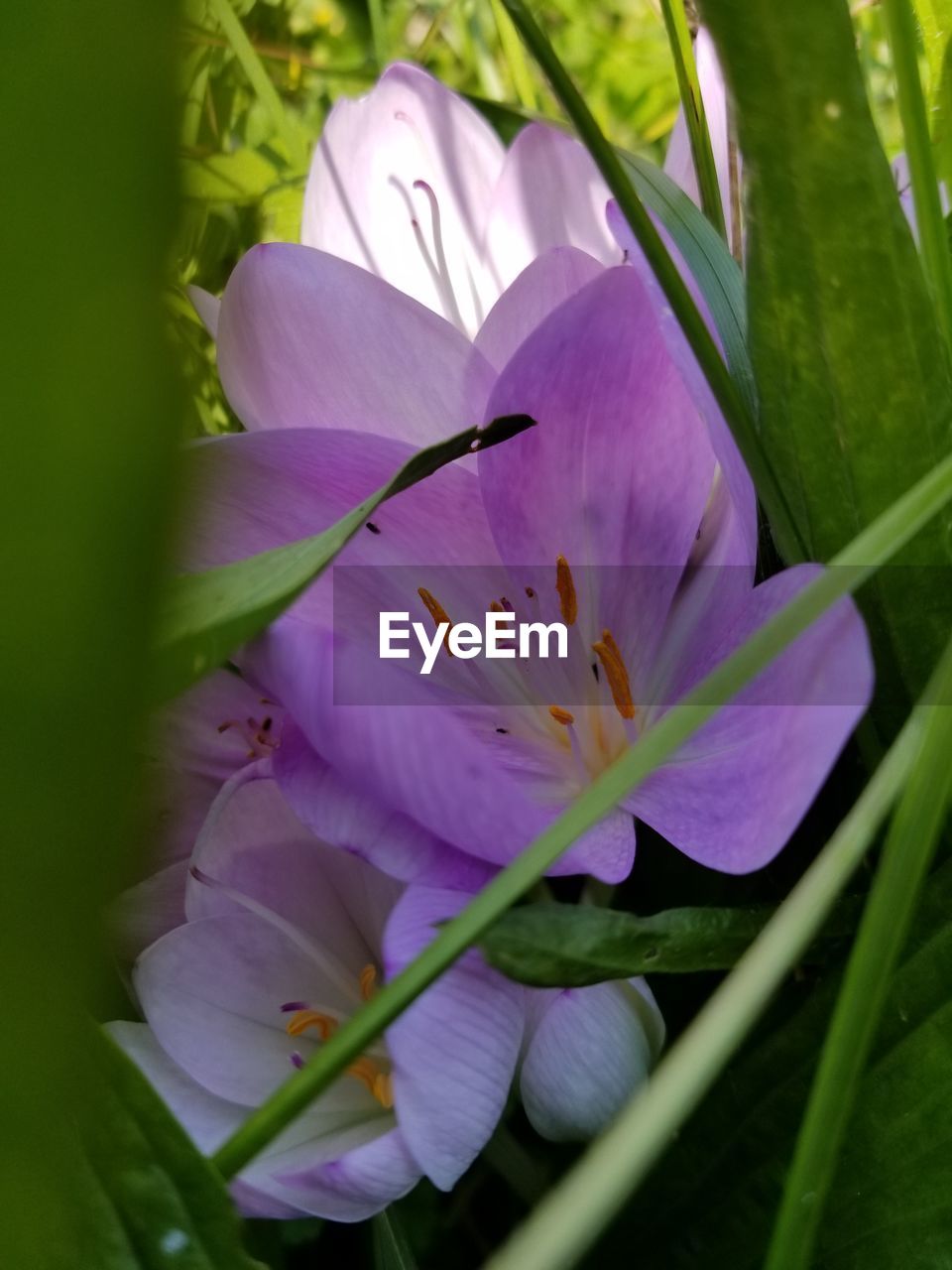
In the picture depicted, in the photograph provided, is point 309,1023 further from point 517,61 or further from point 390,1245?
point 517,61

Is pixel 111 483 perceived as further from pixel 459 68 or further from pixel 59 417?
pixel 459 68

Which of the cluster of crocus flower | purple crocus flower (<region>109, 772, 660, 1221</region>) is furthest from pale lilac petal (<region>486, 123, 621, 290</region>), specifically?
purple crocus flower (<region>109, 772, 660, 1221</region>)

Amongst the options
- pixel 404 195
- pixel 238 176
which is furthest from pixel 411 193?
pixel 238 176

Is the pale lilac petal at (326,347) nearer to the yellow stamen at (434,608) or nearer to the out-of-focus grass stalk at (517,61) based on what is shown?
the yellow stamen at (434,608)

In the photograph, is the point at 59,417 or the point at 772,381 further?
the point at 772,381

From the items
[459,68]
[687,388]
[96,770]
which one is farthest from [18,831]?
[459,68]

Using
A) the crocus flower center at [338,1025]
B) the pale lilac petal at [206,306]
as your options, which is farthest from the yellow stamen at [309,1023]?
the pale lilac petal at [206,306]
